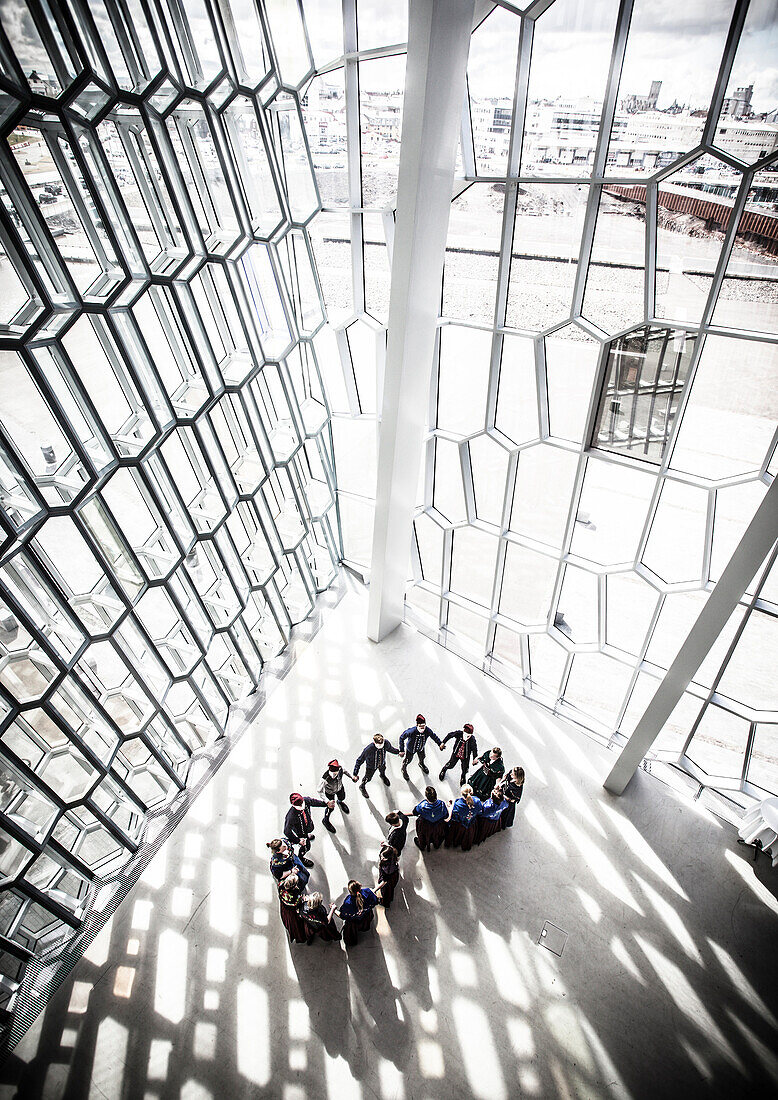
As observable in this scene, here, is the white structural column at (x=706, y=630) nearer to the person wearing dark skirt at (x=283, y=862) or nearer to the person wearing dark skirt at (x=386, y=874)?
the person wearing dark skirt at (x=386, y=874)

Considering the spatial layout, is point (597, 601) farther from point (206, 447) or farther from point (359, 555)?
point (206, 447)

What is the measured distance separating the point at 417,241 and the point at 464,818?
24.8 ft

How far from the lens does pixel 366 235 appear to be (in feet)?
27.2

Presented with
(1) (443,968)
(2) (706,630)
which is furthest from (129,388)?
(1) (443,968)

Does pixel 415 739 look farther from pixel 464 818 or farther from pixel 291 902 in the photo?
pixel 291 902

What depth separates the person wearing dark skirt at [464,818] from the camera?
7.77 meters

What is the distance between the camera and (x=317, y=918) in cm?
675

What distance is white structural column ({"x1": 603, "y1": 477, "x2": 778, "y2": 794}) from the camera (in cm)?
603

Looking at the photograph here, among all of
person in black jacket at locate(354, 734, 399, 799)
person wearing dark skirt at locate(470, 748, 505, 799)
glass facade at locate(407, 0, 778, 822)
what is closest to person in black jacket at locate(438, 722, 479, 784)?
person wearing dark skirt at locate(470, 748, 505, 799)

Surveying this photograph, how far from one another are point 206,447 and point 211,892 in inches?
241

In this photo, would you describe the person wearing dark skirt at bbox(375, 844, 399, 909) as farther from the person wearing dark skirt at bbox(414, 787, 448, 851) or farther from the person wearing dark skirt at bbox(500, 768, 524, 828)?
the person wearing dark skirt at bbox(500, 768, 524, 828)

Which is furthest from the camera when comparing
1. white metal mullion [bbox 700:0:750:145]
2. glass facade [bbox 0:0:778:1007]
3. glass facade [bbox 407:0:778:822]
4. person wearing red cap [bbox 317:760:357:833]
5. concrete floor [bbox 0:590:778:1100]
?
person wearing red cap [bbox 317:760:357:833]

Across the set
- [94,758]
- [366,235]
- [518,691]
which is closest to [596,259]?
A: [366,235]

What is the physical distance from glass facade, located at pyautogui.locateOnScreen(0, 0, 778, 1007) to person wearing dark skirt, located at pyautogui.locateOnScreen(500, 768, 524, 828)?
102 inches
